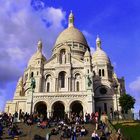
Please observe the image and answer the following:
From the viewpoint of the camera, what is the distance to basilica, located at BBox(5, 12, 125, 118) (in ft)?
169

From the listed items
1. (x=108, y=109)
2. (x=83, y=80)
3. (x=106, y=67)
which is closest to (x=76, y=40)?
(x=106, y=67)

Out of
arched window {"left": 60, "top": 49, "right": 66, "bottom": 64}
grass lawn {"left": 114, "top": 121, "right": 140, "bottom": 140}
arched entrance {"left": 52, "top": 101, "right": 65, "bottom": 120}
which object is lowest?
grass lawn {"left": 114, "top": 121, "right": 140, "bottom": 140}

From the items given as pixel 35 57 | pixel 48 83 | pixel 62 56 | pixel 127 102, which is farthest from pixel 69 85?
pixel 35 57

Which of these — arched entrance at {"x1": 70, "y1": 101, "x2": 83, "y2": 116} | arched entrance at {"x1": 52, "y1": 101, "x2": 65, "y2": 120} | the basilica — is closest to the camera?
the basilica

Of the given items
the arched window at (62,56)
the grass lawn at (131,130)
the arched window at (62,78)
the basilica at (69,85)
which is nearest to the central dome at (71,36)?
the basilica at (69,85)

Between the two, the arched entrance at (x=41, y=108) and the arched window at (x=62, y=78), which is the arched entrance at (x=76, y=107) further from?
the arched window at (x=62, y=78)

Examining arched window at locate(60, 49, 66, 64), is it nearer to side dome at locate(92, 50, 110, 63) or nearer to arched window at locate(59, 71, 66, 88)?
arched window at locate(59, 71, 66, 88)

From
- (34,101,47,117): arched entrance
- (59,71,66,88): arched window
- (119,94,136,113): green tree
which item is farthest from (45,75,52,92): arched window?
(119,94,136,113): green tree

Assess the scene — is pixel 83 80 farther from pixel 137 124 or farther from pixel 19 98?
pixel 137 124

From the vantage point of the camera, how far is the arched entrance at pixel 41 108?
5247 cm

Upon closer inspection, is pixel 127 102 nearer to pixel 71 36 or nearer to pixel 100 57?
pixel 100 57

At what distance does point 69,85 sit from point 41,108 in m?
7.16

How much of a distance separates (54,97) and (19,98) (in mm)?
13064

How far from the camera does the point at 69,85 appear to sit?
2254 inches
